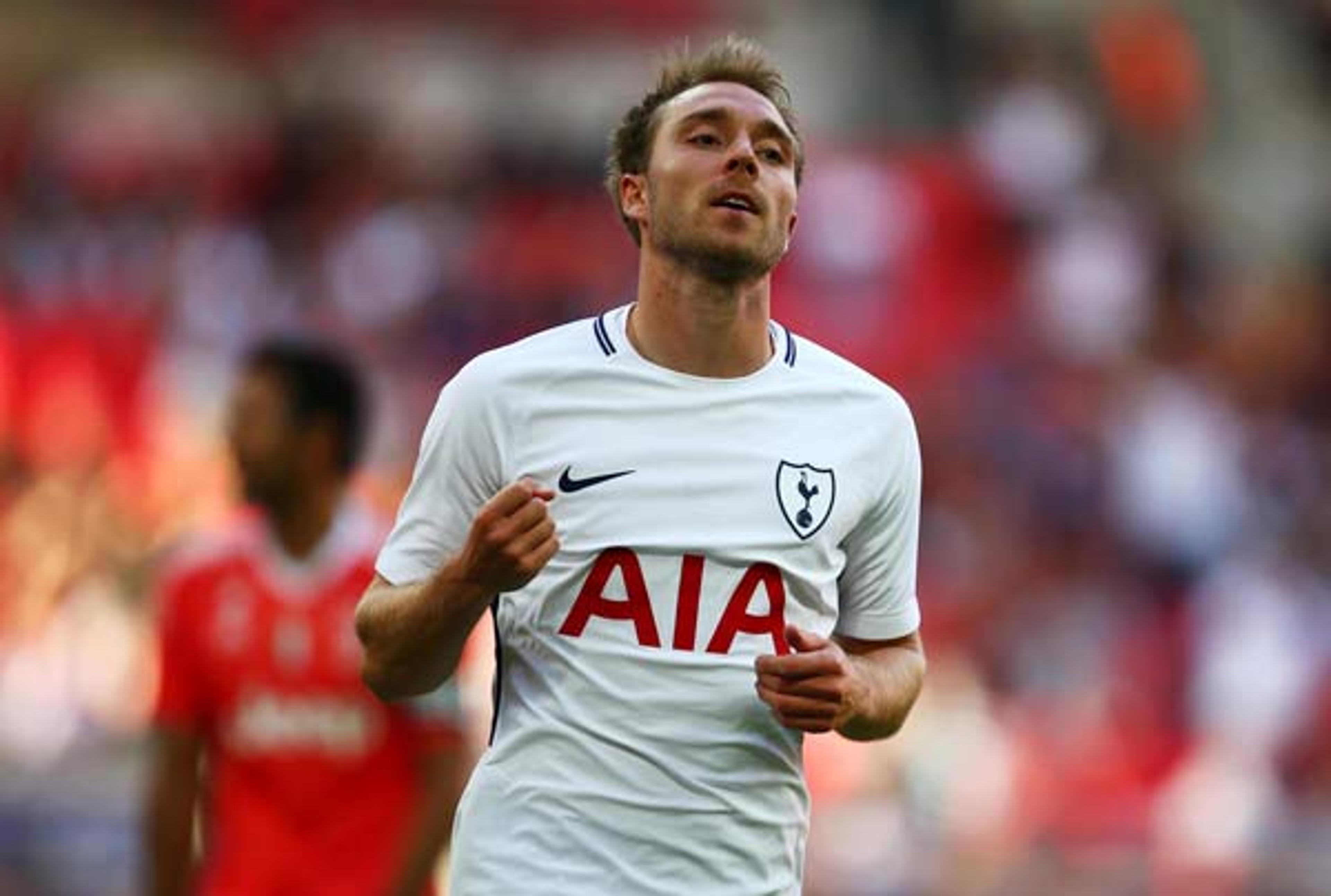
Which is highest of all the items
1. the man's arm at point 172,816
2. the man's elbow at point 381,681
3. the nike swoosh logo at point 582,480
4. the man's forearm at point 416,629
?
the nike swoosh logo at point 582,480

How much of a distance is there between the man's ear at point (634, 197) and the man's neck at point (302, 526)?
1.99 metres

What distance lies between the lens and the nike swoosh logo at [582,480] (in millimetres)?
5094

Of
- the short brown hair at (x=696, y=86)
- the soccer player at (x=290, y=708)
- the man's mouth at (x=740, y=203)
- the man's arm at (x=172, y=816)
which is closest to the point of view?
the man's mouth at (x=740, y=203)

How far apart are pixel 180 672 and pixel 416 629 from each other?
2195mm

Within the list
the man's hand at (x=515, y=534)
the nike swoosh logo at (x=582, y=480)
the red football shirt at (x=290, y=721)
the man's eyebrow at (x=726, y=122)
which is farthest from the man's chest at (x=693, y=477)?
the red football shirt at (x=290, y=721)

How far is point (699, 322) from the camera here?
5.21 metres

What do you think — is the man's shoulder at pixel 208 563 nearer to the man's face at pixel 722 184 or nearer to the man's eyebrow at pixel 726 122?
the man's face at pixel 722 184

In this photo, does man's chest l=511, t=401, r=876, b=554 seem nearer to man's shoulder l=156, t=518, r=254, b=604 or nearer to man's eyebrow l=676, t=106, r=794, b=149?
man's eyebrow l=676, t=106, r=794, b=149

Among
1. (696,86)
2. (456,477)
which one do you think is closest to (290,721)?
(456,477)

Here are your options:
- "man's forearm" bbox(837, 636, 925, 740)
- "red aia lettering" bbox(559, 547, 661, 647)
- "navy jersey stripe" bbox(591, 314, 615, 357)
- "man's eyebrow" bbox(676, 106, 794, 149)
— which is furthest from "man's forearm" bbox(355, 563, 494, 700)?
"man's eyebrow" bbox(676, 106, 794, 149)

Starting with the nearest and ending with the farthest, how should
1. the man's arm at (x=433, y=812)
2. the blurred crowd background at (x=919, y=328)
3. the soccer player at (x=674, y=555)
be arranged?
the soccer player at (x=674, y=555) → the man's arm at (x=433, y=812) → the blurred crowd background at (x=919, y=328)

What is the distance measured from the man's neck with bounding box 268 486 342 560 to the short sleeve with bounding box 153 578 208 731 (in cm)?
25

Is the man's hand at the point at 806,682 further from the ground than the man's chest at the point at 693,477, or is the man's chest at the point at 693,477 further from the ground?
the man's chest at the point at 693,477

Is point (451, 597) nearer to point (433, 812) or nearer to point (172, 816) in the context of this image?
point (433, 812)
